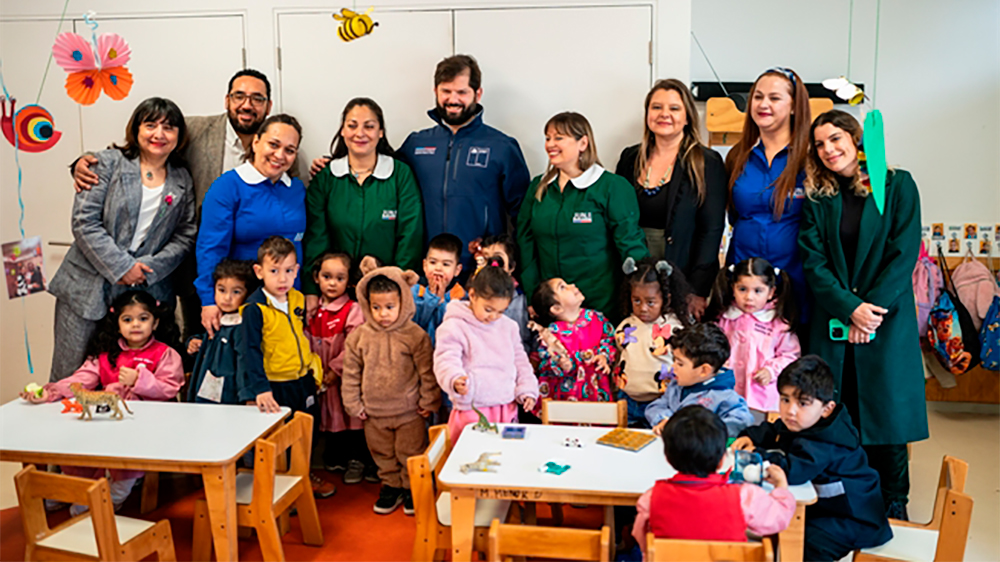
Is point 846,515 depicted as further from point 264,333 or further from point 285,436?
point 264,333

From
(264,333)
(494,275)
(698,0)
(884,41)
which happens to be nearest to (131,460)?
(264,333)

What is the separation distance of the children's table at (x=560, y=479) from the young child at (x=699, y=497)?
0.42 ft

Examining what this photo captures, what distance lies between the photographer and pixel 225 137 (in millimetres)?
3611

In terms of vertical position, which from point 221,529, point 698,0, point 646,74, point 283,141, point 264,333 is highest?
point 698,0

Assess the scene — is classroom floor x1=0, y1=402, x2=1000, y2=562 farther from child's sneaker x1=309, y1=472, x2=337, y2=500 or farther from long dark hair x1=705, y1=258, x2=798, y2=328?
long dark hair x1=705, y1=258, x2=798, y2=328

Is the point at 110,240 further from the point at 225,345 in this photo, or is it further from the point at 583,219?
the point at 583,219

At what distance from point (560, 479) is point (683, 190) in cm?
154

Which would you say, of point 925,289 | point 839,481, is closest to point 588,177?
point 839,481

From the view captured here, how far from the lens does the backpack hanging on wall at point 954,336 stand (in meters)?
4.36

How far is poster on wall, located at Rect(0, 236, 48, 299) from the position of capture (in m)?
2.96

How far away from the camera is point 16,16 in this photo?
3.96 meters

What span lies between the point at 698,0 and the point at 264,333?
3.56m

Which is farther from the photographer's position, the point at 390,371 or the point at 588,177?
the point at 588,177

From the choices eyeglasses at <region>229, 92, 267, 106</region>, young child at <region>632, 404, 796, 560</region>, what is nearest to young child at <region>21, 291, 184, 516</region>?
eyeglasses at <region>229, 92, 267, 106</region>
